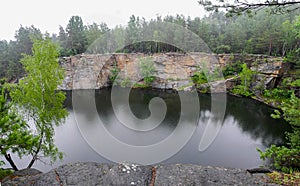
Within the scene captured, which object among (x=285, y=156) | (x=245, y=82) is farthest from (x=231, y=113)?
(x=285, y=156)

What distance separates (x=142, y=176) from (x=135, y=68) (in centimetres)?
2852

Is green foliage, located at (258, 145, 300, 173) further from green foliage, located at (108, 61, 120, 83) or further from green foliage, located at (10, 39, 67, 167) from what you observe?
green foliage, located at (108, 61, 120, 83)

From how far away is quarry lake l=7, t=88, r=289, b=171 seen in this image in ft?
35.4

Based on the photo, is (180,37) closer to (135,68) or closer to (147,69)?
(147,69)

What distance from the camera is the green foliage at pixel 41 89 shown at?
267 inches

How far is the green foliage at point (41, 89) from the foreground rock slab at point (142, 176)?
12.0 ft

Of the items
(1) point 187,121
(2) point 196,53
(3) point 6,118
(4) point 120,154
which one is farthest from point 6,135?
(2) point 196,53

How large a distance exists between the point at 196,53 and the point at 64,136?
22.5 metres

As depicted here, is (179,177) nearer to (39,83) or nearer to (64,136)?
(39,83)

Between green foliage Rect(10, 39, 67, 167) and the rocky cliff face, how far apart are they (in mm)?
21858

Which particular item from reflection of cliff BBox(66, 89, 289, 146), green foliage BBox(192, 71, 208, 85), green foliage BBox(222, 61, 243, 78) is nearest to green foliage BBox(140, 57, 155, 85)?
reflection of cliff BBox(66, 89, 289, 146)

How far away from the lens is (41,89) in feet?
22.8

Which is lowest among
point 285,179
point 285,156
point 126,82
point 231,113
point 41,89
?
point 231,113

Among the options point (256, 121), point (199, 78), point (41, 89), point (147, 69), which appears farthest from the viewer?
point (147, 69)
